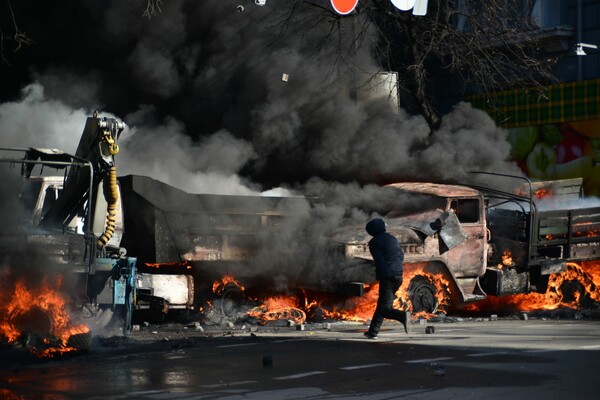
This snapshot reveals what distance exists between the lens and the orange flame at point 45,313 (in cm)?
1184

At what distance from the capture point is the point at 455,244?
17516 millimetres

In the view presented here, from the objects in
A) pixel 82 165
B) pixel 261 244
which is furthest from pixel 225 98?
pixel 82 165

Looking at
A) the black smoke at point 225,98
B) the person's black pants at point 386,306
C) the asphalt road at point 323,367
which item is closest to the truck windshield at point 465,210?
the black smoke at point 225,98

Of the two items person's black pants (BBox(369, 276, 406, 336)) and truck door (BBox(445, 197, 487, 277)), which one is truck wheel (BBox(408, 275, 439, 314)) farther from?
person's black pants (BBox(369, 276, 406, 336))

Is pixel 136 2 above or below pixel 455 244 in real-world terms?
above

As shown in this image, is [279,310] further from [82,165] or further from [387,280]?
[82,165]

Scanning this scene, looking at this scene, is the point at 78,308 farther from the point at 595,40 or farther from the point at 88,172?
the point at 595,40

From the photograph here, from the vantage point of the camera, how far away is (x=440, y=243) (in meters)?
17.4

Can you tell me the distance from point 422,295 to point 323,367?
7.13m

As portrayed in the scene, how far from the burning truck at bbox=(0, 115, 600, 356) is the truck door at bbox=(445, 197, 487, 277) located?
2cm

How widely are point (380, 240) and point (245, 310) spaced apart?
4315 mm

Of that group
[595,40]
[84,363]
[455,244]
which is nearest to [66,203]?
[84,363]

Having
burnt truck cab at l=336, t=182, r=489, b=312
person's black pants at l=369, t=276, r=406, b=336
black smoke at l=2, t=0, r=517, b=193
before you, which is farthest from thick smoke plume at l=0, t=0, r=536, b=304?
person's black pants at l=369, t=276, r=406, b=336

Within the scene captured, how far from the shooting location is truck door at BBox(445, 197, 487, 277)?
1766 centimetres
